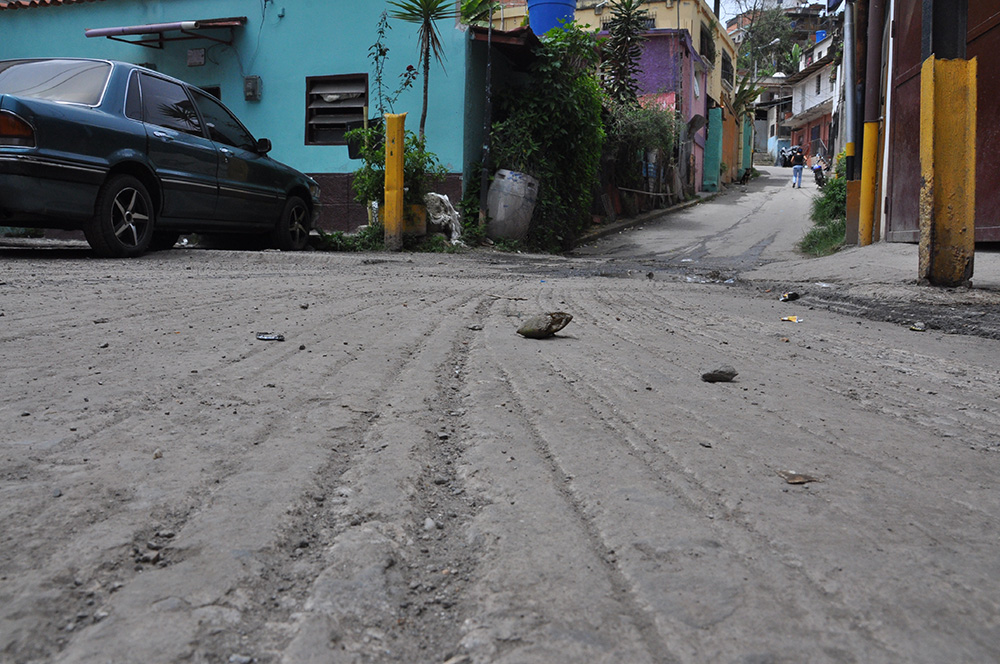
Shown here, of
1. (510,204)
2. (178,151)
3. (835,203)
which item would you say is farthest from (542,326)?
(835,203)

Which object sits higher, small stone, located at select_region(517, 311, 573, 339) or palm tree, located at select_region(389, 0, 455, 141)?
palm tree, located at select_region(389, 0, 455, 141)

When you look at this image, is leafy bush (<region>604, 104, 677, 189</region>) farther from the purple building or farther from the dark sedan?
the dark sedan

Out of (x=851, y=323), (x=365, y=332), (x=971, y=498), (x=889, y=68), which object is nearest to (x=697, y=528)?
(x=971, y=498)

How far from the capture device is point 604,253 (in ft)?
39.1

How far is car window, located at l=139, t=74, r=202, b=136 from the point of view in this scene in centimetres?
667

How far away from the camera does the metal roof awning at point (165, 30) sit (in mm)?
11547

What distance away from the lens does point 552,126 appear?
428 inches

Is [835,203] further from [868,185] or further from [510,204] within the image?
[510,204]

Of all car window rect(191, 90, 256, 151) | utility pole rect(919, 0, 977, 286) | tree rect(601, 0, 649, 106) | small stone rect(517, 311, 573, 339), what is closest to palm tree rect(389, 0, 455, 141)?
car window rect(191, 90, 256, 151)

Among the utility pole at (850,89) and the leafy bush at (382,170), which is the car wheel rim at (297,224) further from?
the utility pole at (850,89)

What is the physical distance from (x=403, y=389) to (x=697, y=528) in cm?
123

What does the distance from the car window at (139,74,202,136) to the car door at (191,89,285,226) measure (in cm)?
16

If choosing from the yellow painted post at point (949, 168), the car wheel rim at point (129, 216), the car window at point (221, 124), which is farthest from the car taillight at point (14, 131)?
the yellow painted post at point (949, 168)

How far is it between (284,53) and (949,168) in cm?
980
